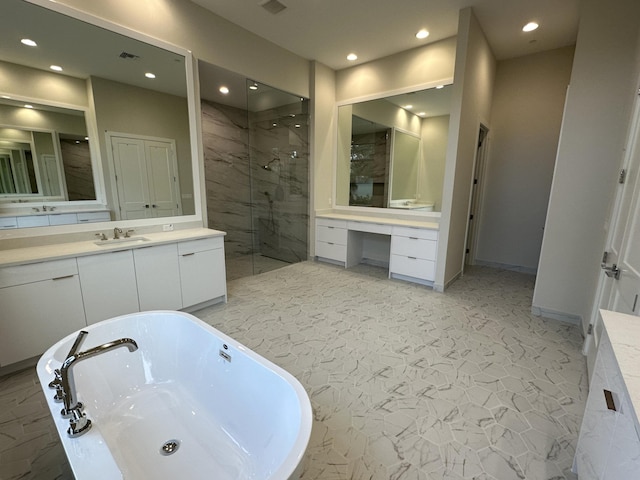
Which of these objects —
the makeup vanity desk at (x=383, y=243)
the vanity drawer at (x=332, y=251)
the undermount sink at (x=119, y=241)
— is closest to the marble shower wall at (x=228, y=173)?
the vanity drawer at (x=332, y=251)

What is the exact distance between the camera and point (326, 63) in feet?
15.1

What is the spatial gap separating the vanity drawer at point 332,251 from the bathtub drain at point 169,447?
11.4 feet

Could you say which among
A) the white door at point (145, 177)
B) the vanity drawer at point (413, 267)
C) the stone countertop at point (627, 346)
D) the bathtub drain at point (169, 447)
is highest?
the white door at point (145, 177)

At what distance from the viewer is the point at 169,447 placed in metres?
1.51

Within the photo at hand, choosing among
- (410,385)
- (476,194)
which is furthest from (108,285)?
(476,194)

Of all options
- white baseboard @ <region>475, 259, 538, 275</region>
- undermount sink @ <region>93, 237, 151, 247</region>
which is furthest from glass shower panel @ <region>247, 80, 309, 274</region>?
white baseboard @ <region>475, 259, 538, 275</region>

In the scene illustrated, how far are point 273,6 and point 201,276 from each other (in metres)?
3.04

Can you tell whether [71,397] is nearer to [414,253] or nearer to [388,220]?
[414,253]

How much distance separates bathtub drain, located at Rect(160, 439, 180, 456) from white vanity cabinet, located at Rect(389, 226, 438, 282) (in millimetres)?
3281

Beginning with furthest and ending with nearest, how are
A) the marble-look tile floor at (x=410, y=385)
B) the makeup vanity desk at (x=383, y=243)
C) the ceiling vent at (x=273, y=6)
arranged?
the makeup vanity desk at (x=383, y=243)
the ceiling vent at (x=273, y=6)
the marble-look tile floor at (x=410, y=385)

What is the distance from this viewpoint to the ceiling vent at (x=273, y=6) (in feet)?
9.92

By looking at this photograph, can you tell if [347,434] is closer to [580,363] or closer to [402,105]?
[580,363]

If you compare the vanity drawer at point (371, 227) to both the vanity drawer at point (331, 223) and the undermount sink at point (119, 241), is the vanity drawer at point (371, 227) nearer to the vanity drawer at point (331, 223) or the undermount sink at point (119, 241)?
the vanity drawer at point (331, 223)

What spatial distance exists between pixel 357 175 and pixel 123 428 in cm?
440
